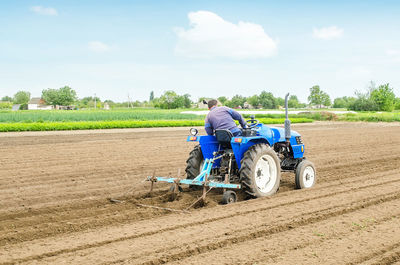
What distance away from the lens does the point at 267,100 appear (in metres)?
67.9

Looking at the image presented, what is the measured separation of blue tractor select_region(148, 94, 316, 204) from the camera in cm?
621

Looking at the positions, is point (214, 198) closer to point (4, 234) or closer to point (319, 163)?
point (4, 234)

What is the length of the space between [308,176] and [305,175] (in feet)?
0.36

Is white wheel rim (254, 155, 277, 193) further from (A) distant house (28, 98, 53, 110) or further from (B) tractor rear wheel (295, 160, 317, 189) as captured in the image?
(A) distant house (28, 98, 53, 110)

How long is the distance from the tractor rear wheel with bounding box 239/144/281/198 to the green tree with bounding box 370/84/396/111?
2630 inches

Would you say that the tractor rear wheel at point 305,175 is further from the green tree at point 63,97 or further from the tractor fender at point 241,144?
the green tree at point 63,97

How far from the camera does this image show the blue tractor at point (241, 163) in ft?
20.4

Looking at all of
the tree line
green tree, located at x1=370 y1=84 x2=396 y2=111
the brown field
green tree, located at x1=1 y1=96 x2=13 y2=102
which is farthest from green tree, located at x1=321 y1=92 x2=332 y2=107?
green tree, located at x1=1 y1=96 x2=13 y2=102

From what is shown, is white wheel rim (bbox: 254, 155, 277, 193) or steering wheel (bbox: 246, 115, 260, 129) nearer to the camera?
white wheel rim (bbox: 254, 155, 277, 193)

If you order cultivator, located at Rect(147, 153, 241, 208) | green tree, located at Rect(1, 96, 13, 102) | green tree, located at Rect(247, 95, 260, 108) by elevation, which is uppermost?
green tree, located at Rect(1, 96, 13, 102)

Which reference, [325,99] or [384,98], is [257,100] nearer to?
[384,98]

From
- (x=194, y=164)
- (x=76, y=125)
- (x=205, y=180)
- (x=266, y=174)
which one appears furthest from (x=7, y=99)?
(x=205, y=180)

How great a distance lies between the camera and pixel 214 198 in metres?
6.64

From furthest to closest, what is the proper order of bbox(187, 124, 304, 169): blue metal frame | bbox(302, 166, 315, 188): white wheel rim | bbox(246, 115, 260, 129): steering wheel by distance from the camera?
bbox(302, 166, 315, 188): white wheel rim, bbox(246, 115, 260, 129): steering wheel, bbox(187, 124, 304, 169): blue metal frame
